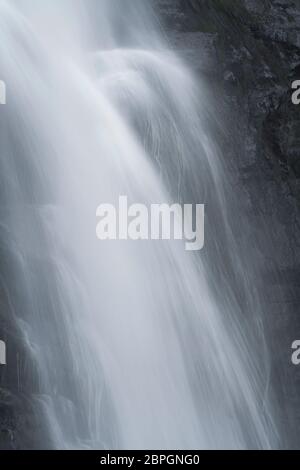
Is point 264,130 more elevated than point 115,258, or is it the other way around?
point 264,130

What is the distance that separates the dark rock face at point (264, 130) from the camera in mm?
13422

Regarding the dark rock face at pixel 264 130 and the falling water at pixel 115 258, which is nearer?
the falling water at pixel 115 258

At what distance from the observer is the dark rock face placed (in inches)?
528

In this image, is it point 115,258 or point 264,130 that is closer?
point 115,258

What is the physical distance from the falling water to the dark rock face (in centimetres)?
43

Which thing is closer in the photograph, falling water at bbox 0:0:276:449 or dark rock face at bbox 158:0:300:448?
falling water at bbox 0:0:276:449

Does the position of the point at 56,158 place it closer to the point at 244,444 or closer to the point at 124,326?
the point at 124,326

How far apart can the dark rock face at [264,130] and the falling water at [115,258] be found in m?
0.43

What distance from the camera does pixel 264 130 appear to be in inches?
570

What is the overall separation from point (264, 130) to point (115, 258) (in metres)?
4.25

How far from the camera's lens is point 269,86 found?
48.3 feet

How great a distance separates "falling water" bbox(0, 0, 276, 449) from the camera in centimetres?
998

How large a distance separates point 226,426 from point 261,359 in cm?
163
